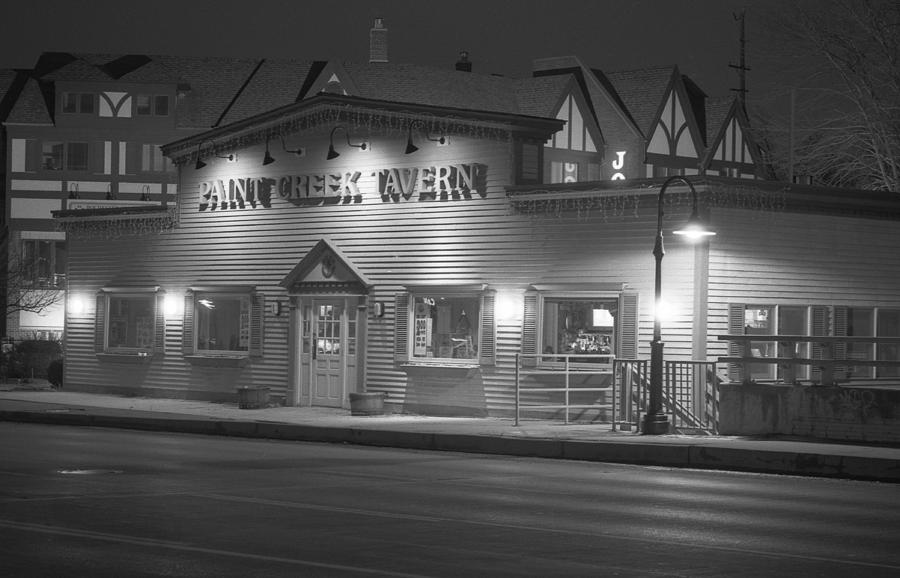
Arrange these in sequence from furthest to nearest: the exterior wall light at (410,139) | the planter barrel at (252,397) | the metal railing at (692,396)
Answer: the planter barrel at (252,397)
the exterior wall light at (410,139)
the metal railing at (692,396)

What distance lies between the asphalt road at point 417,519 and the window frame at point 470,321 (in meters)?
6.98

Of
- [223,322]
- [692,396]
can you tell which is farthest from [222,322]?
[692,396]

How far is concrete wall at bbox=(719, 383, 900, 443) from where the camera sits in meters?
20.9

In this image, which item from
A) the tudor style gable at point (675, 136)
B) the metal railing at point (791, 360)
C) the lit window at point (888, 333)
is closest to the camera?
the metal railing at point (791, 360)

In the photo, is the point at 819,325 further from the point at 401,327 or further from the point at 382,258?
the point at 382,258

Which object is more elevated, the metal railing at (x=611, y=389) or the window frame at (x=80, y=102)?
the window frame at (x=80, y=102)

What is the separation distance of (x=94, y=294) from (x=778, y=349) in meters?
17.6

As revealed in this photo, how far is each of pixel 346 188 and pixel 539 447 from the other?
9918 mm

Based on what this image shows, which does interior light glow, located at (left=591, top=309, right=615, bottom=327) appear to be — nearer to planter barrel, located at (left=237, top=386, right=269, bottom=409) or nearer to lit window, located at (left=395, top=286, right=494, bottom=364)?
lit window, located at (left=395, top=286, right=494, bottom=364)

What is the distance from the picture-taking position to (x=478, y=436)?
22.3m

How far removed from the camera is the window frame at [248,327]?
3116cm

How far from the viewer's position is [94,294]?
35.1 meters

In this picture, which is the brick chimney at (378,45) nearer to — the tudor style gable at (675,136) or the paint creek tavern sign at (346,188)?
the tudor style gable at (675,136)

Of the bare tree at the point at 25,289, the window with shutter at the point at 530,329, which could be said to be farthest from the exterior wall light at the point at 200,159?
the bare tree at the point at 25,289
